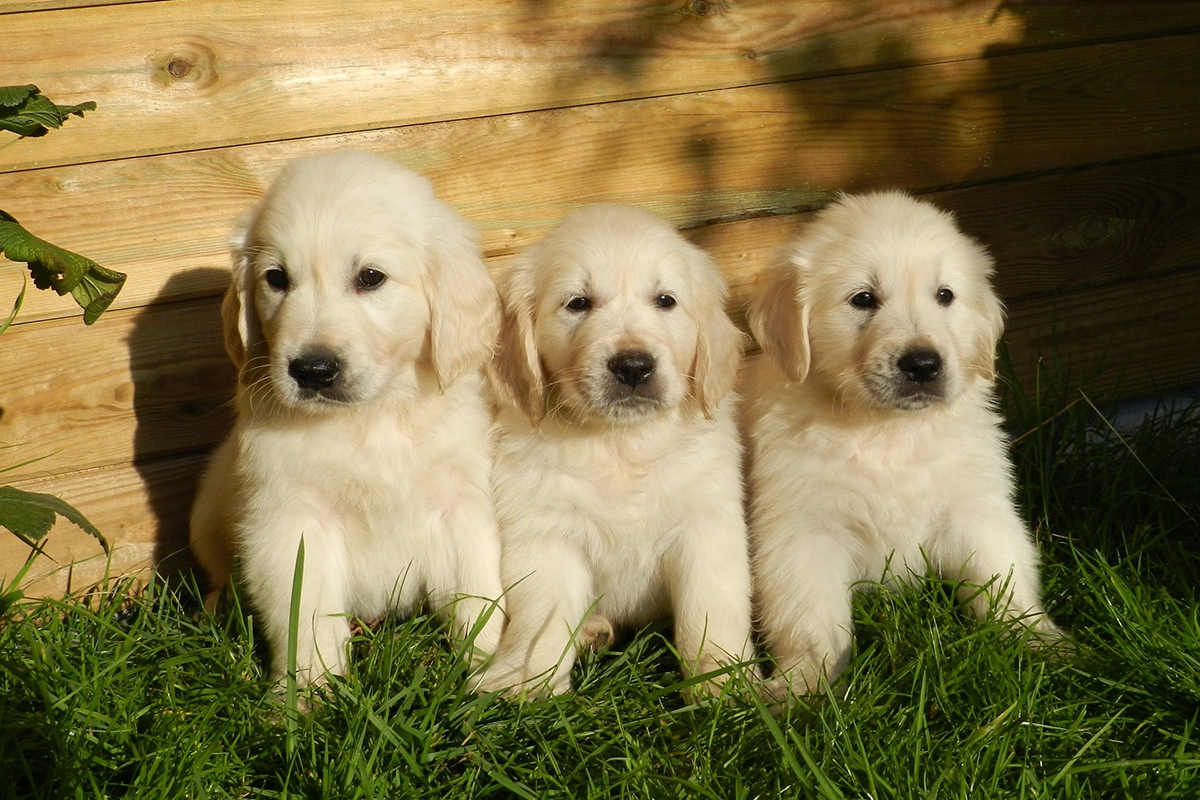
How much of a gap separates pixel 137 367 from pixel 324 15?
135cm

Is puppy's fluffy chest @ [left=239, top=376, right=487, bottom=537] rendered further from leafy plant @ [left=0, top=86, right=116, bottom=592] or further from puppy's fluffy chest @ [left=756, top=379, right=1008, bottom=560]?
puppy's fluffy chest @ [left=756, top=379, right=1008, bottom=560]

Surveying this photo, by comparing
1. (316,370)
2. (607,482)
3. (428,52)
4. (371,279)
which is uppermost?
(428,52)

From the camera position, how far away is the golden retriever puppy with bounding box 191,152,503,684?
9.39ft

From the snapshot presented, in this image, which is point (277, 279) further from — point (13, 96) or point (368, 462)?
point (13, 96)

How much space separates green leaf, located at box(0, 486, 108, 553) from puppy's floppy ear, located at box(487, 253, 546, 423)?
118 centimetres

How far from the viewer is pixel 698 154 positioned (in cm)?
394

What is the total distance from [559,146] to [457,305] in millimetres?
1035

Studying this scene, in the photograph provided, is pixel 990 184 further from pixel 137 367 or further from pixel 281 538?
pixel 137 367

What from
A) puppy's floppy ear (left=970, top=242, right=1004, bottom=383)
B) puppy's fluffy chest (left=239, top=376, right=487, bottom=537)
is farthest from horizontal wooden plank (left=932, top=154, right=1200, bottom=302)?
puppy's fluffy chest (left=239, top=376, right=487, bottom=537)

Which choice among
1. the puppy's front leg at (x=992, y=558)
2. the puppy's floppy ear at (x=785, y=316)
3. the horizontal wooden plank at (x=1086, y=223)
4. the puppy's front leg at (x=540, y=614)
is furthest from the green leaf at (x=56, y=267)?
the horizontal wooden plank at (x=1086, y=223)

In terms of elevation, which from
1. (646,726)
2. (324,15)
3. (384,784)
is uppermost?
(324,15)

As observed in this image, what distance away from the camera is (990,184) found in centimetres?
416

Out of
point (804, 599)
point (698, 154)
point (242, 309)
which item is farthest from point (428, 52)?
point (804, 599)

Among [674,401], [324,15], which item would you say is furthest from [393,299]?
[324,15]
